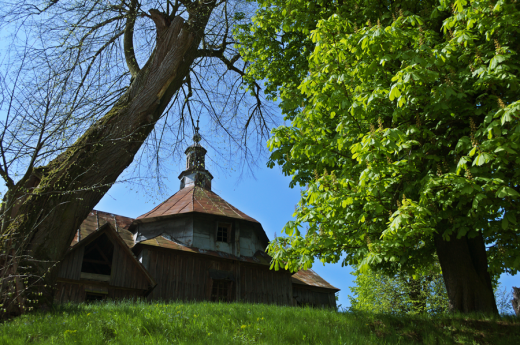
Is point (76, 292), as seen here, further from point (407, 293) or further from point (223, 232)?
point (407, 293)

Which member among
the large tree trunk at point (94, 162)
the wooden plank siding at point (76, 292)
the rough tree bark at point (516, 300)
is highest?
the large tree trunk at point (94, 162)

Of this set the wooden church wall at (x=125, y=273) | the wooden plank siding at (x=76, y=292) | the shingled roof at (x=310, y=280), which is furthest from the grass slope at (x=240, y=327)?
the shingled roof at (x=310, y=280)

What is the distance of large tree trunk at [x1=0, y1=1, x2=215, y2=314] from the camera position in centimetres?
619

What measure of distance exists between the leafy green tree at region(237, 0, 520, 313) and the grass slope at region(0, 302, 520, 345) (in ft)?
3.60

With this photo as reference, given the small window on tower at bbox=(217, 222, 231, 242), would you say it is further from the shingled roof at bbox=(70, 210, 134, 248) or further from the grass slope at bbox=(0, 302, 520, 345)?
the grass slope at bbox=(0, 302, 520, 345)

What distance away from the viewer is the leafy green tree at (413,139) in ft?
17.5

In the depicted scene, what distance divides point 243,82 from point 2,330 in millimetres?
9540

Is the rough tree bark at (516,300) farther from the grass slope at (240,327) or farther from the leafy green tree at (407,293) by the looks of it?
the leafy green tree at (407,293)

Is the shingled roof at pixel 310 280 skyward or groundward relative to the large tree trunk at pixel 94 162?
groundward

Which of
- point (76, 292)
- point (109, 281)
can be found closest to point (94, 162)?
point (109, 281)

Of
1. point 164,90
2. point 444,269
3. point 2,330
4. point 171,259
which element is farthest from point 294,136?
point 171,259

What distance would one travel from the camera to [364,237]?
665cm

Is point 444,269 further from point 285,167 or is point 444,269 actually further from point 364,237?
point 285,167

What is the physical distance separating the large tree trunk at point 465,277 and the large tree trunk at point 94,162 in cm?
716
